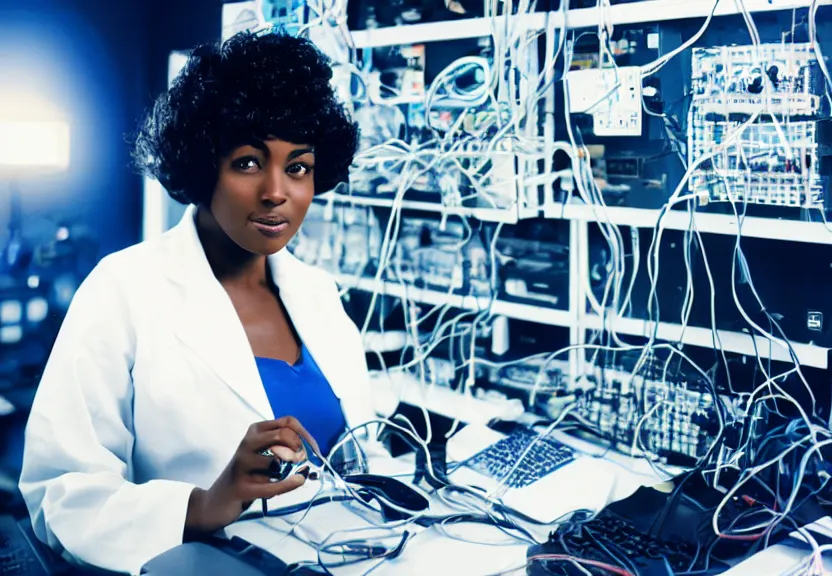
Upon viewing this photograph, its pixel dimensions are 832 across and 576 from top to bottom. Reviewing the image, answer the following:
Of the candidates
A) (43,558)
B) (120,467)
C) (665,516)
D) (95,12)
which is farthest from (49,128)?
(665,516)

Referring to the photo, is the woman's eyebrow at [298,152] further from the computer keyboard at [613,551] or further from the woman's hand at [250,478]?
the computer keyboard at [613,551]

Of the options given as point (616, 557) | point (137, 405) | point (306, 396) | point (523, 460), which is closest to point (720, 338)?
point (523, 460)

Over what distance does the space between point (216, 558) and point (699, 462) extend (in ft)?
2.94

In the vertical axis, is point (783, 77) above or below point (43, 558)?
above

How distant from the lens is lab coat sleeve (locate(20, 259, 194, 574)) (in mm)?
1228

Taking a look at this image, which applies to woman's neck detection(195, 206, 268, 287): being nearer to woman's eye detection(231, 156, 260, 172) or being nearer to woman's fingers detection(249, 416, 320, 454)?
woman's eye detection(231, 156, 260, 172)

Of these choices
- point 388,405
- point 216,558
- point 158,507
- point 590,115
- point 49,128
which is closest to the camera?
point 216,558

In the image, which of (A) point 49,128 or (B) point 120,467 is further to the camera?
(A) point 49,128

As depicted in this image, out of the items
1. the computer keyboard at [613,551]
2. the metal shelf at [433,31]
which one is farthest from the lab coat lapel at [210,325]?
the metal shelf at [433,31]

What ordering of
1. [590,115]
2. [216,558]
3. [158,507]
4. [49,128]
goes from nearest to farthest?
1. [216,558]
2. [158,507]
3. [49,128]
4. [590,115]

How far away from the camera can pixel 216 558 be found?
1123 millimetres

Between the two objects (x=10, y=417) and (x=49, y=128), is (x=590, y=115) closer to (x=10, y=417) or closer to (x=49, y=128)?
(x=49, y=128)

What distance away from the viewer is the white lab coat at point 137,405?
1.23m

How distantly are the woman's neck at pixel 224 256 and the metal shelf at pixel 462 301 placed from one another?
0.55 meters
